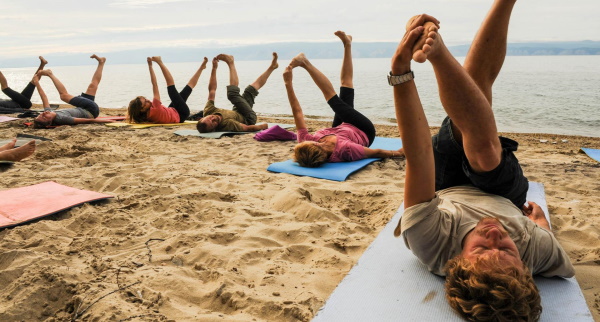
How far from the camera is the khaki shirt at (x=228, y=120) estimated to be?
7641 millimetres

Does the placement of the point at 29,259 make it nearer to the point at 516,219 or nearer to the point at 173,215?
the point at 173,215

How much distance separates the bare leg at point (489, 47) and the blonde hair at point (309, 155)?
8.50 feet

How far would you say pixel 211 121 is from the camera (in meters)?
7.45

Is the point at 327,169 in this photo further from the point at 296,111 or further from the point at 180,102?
the point at 180,102

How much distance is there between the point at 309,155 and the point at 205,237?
2.15 metres

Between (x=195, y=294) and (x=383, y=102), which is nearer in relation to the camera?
(x=195, y=294)

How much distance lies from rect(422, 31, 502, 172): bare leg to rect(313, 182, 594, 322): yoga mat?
68cm

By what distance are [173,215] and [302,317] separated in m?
1.65

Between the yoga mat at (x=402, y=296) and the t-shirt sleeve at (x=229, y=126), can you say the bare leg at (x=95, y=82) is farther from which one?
the yoga mat at (x=402, y=296)

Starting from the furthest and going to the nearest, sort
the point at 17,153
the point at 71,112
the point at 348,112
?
the point at 71,112
the point at 348,112
the point at 17,153

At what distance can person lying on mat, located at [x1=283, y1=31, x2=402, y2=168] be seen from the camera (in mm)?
4945

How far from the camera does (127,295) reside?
2180 mm

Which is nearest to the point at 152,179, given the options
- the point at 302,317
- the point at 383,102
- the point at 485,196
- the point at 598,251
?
the point at 302,317

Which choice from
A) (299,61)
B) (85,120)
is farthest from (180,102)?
(299,61)
